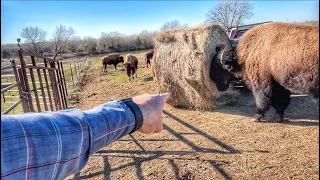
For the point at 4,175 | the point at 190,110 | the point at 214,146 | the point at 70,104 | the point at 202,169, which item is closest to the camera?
the point at 4,175

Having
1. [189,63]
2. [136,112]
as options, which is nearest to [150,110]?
[136,112]

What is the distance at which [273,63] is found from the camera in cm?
421

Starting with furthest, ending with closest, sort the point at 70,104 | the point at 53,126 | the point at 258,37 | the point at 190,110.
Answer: the point at 70,104
the point at 190,110
the point at 258,37
the point at 53,126

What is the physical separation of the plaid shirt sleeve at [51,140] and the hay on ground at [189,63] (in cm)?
489

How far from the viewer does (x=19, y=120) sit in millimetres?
964

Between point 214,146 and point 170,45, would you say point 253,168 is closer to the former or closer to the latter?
point 214,146

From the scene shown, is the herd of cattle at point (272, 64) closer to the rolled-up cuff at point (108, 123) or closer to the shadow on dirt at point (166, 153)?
the shadow on dirt at point (166, 153)

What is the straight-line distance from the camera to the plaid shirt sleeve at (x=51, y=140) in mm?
896

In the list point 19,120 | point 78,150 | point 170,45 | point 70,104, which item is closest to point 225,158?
point 78,150

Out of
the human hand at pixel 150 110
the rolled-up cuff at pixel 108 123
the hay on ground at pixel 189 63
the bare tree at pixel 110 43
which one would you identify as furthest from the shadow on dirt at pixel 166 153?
the bare tree at pixel 110 43

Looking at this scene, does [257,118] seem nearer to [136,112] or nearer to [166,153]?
[166,153]

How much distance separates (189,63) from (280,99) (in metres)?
2.27

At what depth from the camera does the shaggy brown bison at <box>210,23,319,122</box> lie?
343cm

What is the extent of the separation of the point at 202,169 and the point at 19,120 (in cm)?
298
